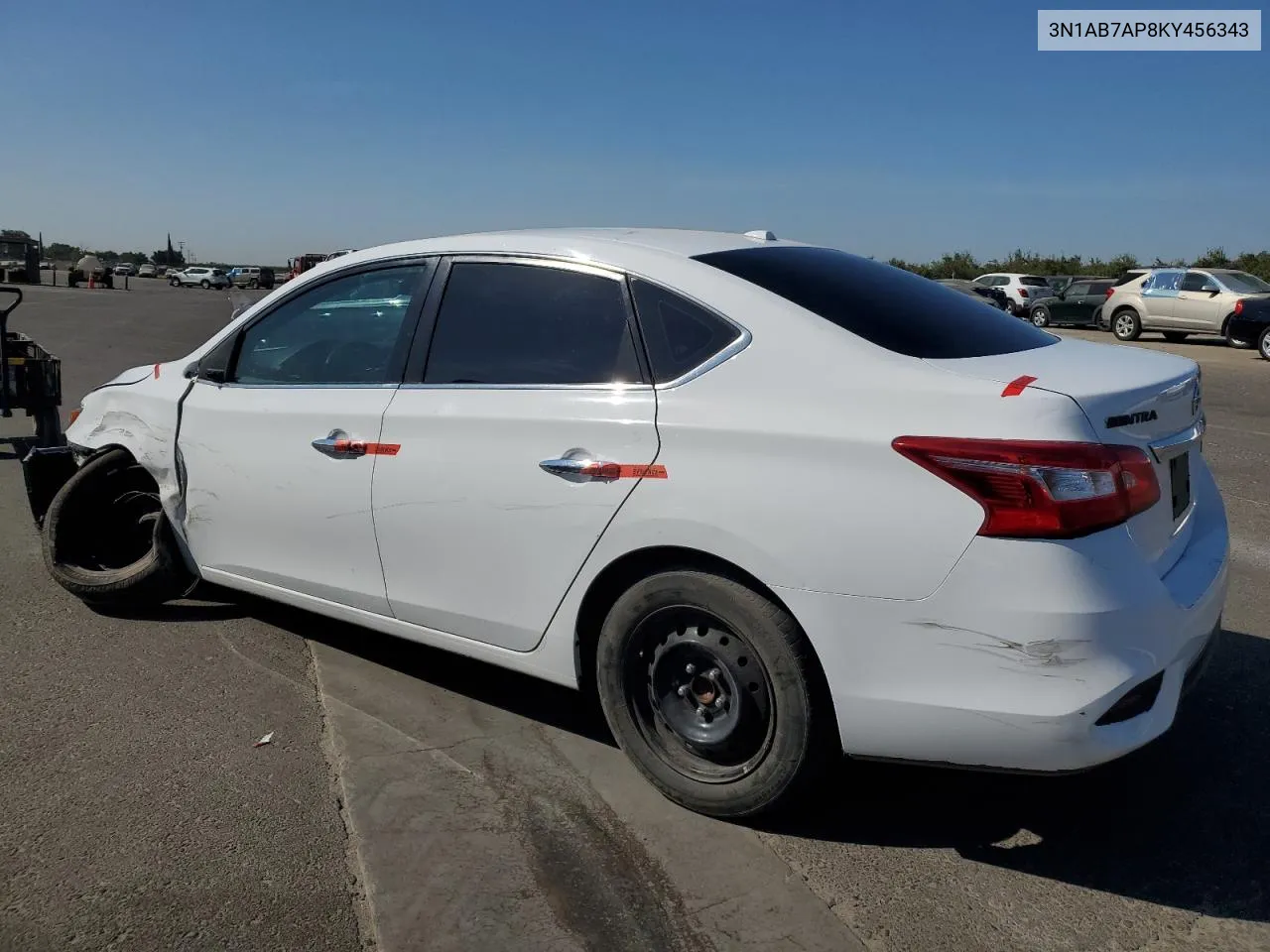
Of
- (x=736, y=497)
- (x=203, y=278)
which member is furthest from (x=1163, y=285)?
(x=203, y=278)

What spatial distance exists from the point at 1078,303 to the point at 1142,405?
93.4ft

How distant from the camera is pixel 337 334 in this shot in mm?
4207

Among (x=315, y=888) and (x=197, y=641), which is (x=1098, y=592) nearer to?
(x=315, y=888)

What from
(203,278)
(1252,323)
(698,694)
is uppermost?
(203,278)

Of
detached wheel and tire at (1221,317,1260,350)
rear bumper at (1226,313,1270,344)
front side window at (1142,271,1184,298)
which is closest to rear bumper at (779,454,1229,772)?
rear bumper at (1226,313,1270,344)

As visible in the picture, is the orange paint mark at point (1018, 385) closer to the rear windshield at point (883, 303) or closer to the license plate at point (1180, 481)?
the rear windshield at point (883, 303)

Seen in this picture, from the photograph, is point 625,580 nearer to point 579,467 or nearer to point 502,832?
point 579,467

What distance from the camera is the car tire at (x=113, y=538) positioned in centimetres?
480

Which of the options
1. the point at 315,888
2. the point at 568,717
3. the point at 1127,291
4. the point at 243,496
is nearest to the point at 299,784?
the point at 315,888

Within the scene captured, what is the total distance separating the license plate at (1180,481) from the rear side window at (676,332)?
4.11 feet

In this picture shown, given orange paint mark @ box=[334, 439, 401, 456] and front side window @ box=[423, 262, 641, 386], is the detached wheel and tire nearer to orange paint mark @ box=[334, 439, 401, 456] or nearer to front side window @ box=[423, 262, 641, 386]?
front side window @ box=[423, 262, 641, 386]

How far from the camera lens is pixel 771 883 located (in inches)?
113

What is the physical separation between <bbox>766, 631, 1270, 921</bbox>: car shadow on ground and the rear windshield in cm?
124

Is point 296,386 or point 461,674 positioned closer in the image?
point 296,386
